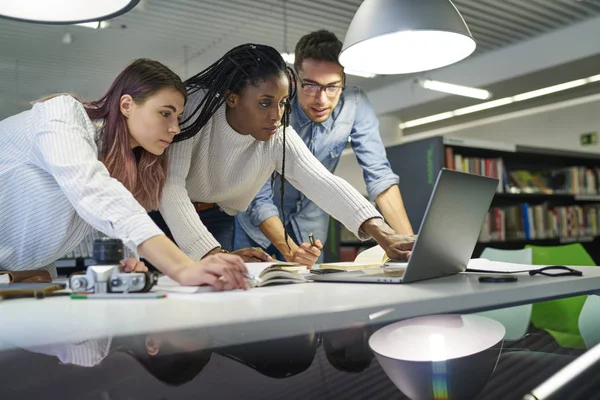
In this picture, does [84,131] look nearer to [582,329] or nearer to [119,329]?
[119,329]

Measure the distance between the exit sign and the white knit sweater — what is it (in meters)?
7.52

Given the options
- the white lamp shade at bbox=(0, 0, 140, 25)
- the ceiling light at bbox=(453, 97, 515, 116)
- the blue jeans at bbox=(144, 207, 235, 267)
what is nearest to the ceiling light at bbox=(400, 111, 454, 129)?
the ceiling light at bbox=(453, 97, 515, 116)

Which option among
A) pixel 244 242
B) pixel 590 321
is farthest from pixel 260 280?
pixel 244 242

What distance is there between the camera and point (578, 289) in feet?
3.34

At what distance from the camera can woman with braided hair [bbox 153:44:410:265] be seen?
1437 mm

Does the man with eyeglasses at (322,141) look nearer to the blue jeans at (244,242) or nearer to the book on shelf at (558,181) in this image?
the blue jeans at (244,242)

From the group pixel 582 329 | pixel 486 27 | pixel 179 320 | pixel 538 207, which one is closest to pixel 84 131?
pixel 179 320

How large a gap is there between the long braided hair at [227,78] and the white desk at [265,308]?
0.66 metres

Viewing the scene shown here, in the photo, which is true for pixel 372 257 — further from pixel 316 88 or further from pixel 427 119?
pixel 427 119

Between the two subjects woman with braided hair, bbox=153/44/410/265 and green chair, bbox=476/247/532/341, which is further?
woman with braided hair, bbox=153/44/410/265

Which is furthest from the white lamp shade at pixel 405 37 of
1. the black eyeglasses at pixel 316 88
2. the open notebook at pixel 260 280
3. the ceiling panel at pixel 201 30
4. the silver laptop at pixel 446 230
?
the ceiling panel at pixel 201 30

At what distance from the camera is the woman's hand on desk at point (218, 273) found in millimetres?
940

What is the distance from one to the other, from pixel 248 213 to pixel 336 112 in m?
0.65

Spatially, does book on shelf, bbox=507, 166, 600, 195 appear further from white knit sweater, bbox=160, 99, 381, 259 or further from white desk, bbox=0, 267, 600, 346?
white desk, bbox=0, 267, 600, 346
